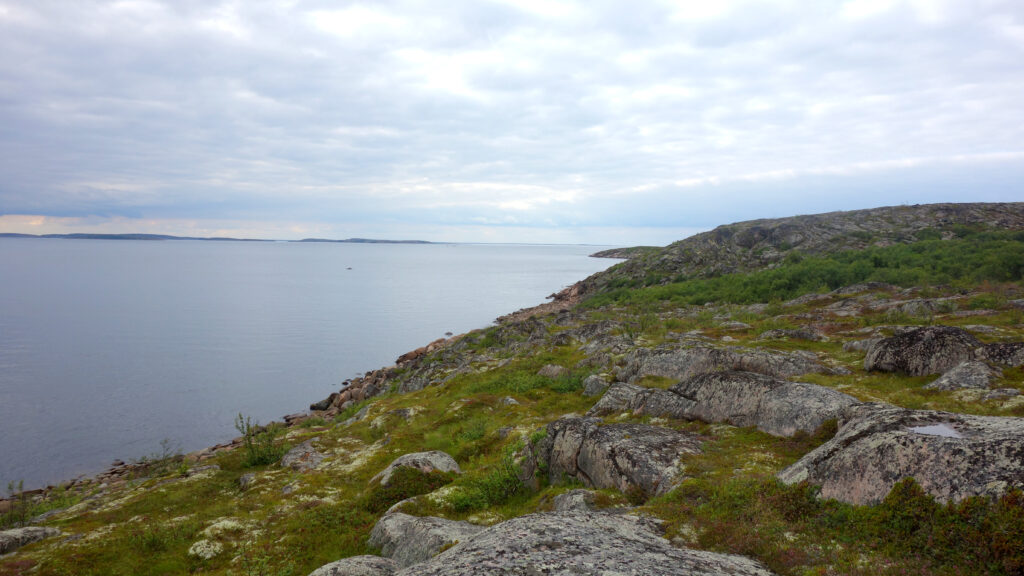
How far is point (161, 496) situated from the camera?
75.2ft

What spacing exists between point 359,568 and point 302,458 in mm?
19483

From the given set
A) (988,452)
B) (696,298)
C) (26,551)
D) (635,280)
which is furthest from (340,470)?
(635,280)

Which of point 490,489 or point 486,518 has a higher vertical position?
point 486,518

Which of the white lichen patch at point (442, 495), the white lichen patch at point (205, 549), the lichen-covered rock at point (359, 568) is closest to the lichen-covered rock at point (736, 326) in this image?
the white lichen patch at point (442, 495)

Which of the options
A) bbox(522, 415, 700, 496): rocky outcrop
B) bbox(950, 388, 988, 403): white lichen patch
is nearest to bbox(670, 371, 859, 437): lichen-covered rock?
bbox(522, 415, 700, 496): rocky outcrop

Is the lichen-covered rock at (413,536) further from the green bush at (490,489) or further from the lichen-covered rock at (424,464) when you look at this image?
the lichen-covered rock at (424,464)

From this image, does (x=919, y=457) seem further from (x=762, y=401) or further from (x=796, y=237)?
(x=796, y=237)

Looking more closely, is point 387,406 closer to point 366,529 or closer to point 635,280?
point 366,529

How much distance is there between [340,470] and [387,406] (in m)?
15.5

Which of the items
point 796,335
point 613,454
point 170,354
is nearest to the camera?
point 613,454

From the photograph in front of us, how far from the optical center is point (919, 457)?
9703 millimetres

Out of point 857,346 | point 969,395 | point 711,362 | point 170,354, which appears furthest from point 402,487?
point 170,354

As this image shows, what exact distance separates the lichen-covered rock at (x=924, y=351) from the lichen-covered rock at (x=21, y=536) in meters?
39.5

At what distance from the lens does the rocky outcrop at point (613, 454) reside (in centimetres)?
1487
